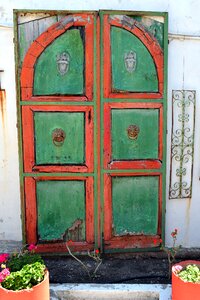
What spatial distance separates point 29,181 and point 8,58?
4.30 feet

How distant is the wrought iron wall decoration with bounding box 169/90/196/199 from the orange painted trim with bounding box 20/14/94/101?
962mm

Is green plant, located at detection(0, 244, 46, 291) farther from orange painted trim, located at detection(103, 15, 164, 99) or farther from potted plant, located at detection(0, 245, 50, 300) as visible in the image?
orange painted trim, located at detection(103, 15, 164, 99)

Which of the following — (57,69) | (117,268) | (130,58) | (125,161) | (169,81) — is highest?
(130,58)

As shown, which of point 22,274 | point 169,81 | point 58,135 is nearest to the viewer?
point 22,274

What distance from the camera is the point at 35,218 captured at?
4547 mm

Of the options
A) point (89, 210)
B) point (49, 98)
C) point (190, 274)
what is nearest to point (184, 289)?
point (190, 274)

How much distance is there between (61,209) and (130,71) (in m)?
1.64

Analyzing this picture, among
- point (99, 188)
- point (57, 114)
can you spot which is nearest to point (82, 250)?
point (99, 188)

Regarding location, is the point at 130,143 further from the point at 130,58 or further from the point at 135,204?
the point at 130,58

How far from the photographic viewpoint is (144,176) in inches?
179

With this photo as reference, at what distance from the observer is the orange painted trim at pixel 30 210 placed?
4484 mm

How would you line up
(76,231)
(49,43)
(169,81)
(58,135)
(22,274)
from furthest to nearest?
(76,231), (169,81), (58,135), (49,43), (22,274)

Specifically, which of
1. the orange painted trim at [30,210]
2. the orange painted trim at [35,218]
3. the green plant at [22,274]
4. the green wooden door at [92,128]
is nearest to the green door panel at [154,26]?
the green wooden door at [92,128]

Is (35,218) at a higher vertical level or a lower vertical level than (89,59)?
lower
